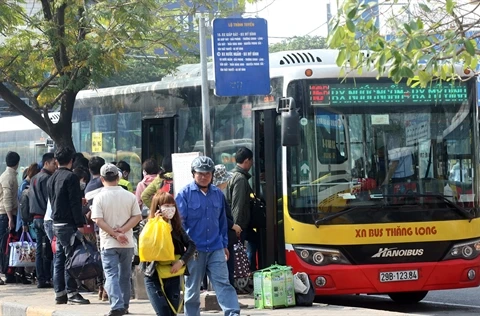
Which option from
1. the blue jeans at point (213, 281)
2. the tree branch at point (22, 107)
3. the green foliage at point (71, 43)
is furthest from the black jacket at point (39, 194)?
the blue jeans at point (213, 281)

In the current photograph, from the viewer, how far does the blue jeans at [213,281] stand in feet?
33.9

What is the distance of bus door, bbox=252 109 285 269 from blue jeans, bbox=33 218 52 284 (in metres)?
3.16

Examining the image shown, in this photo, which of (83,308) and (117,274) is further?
(83,308)

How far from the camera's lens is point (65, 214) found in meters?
12.8

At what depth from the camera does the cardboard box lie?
12078mm

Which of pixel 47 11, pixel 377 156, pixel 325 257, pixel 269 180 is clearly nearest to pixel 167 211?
pixel 325 257

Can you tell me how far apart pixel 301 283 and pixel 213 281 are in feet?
6.70

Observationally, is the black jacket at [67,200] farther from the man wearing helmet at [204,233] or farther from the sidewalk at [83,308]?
the man wearing helmet at [204,233]

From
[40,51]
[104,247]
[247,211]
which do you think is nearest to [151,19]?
[40,51]

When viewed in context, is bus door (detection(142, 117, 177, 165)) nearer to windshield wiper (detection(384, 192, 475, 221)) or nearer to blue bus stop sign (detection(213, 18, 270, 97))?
blue bus stop sign (detection(213, 18, 270, 97))

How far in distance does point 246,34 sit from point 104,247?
2.78 metres

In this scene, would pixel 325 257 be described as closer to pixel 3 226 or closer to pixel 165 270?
pixel 165 270

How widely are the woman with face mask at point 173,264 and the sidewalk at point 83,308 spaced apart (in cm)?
204

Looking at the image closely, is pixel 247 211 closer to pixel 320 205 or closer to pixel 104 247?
pixel 320 205
